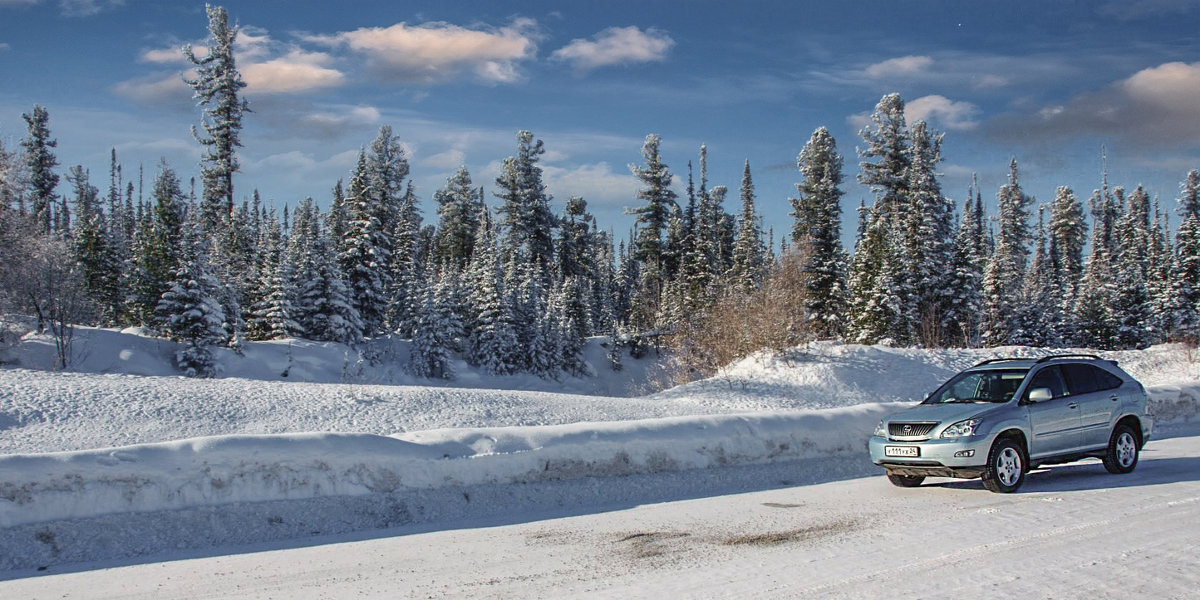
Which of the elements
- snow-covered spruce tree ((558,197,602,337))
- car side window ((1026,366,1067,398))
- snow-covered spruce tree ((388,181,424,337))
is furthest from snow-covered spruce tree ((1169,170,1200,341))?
car side window ((1026,366,1067,398))

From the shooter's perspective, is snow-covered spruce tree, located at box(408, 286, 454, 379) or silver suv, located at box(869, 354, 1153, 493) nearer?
silver suv, located at box(869, 354, 1153, 493)

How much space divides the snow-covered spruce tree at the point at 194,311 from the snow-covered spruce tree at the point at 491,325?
1639 centimetres

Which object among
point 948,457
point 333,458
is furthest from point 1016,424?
point 333,458

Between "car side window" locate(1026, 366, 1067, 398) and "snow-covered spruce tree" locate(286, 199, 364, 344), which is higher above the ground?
"snow-covered spruce tree" locate(286, 199, 364, 344)

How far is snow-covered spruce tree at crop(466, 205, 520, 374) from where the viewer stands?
159 feet

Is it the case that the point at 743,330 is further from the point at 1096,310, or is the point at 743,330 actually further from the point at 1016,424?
the point at 1096,310

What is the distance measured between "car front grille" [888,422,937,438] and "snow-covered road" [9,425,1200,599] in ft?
2.66

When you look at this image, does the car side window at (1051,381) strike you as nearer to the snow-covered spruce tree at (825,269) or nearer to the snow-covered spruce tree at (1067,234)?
the snow-covered spruce tree at (825,269)

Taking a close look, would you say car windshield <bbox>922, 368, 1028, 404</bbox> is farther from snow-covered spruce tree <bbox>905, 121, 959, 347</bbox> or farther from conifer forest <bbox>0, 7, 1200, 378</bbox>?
snow-covered spruce tree <bbox>905, 121, 959, 347</bbox>

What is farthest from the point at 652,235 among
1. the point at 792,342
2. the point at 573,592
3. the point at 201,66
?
the point at 573,592

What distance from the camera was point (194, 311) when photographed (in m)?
34.0

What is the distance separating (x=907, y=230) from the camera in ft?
150

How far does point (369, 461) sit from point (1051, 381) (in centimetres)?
894

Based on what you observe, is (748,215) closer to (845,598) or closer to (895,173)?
(895,173)
